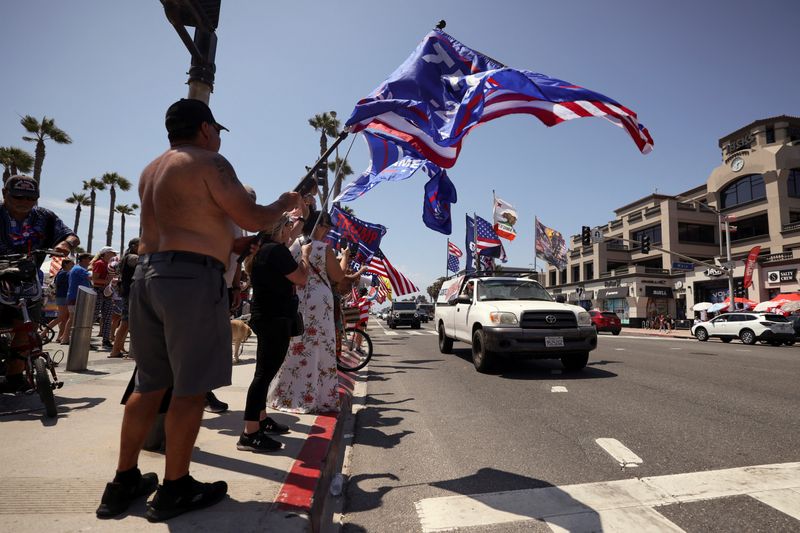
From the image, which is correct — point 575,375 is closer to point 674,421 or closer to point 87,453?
point 674,421

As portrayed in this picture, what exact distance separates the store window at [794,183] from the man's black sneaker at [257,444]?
153 ft

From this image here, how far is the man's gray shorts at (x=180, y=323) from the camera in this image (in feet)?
6.89

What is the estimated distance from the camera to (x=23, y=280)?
12.6 feet

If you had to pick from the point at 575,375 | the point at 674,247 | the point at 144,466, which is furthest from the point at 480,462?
the point at 674,247

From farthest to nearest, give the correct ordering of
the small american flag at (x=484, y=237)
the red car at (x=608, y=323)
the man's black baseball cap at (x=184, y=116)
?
the red car at (x=608, y=323)
the small american flag at (x=484, y=237)
the man's black baseball cap at (x=184, y=116)

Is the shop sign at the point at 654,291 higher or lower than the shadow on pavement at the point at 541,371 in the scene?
higher

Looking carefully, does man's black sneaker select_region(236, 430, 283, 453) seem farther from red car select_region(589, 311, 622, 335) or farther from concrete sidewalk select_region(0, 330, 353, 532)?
red car select_region(589, 311, 622, 335)

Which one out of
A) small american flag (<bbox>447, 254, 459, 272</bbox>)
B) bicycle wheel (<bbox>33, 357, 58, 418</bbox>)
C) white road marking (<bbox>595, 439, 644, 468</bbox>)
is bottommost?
white road marking (<bbox>595, 439, 644, 468</bbox>)

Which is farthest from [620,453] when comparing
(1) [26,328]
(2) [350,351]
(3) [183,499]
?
(2) [350,351]

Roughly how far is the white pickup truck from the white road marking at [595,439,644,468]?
350cm

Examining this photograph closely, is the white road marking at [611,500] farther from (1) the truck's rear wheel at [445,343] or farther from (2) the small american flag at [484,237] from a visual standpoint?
(2) the small american flag at [484,237]

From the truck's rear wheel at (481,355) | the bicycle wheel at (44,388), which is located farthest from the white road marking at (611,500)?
the truck's rear wheel at (481,355)

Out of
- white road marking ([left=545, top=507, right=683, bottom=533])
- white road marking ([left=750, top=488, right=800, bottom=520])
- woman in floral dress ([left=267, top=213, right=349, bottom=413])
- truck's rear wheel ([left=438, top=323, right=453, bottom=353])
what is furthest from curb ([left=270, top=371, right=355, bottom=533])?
truck's rear wheel ([left=438, top=323, right=453, bottom=353])

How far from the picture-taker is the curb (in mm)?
2303
